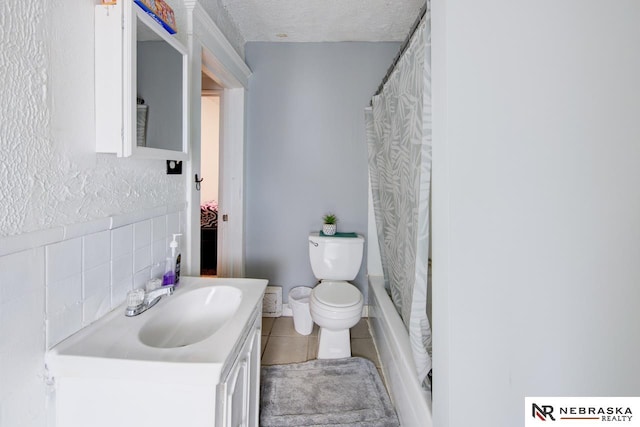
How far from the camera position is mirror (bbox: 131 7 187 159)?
989 mm

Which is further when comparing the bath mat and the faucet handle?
the bath mat

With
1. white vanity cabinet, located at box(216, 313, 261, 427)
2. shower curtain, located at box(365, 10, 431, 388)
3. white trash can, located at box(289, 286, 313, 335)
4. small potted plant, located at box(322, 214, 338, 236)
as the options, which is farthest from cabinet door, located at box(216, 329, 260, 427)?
small potted plant, located at box(322, 214, 338, 236)

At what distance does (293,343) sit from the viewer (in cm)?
230

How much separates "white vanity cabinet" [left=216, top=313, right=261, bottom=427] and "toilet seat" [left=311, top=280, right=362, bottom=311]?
0.70m

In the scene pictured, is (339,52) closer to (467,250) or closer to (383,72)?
(383,72)

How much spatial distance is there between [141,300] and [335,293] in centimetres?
132

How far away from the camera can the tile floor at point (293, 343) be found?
6.94ft

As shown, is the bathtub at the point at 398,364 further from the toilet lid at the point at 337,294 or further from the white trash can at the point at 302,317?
the white trash can at the point at 302,317

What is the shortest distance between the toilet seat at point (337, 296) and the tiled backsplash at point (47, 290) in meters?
1.16

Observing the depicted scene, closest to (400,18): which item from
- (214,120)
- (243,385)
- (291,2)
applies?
(291,2)

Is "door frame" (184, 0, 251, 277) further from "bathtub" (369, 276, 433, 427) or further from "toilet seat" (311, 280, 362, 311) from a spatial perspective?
"bathtub" (369, 276, 433, 427)

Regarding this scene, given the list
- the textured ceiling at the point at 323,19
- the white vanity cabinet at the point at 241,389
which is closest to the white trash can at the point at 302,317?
the white vanity cabinet at the point at 241,389

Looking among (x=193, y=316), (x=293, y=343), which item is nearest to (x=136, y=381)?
(x=193, y=316)

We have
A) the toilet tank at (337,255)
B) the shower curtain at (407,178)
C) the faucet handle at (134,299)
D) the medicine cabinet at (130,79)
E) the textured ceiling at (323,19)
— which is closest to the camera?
the medicine cabinet at (130,79)
